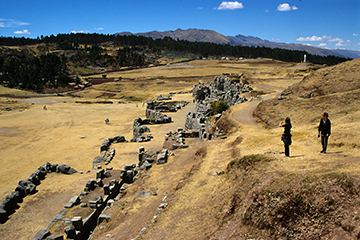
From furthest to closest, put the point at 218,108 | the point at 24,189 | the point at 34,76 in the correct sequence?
the point at 34,76 < the point at 218,108 < the point at 24,189

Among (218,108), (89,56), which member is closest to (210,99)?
(218,108)

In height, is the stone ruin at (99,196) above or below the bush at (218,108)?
below

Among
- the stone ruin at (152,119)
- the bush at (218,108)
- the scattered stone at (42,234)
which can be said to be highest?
the bush at (218,108)

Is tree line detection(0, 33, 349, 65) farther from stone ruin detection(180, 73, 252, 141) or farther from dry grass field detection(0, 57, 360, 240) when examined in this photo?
dry grass field detection(0, 57, 360, 240)

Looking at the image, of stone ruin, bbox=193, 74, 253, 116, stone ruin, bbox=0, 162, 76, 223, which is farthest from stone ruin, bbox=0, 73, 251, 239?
stone ruin, bbox=193, 74, 253, 116

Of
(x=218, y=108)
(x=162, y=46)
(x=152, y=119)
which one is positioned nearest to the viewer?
(x=218, y=108)

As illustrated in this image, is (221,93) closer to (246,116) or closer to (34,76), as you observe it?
(246,116)

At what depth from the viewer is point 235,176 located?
11.7m

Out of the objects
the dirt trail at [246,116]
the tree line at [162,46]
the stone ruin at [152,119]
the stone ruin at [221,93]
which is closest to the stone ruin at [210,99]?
the stone ruin at [221,93]

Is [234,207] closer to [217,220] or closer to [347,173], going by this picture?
[217,220]

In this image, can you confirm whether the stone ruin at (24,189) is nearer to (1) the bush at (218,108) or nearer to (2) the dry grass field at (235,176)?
(2) the dry grass field at (235,176)

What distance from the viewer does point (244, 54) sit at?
566 feet

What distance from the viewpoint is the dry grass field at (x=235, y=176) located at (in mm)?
7066

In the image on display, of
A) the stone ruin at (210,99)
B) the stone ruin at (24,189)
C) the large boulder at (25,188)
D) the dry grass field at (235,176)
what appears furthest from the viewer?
the stone ruin at (210,99)
